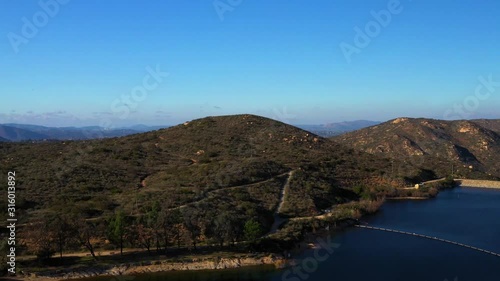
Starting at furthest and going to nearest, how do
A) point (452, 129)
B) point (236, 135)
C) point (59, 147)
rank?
point (452, 129) → point (236, 135) → point (59, 147)

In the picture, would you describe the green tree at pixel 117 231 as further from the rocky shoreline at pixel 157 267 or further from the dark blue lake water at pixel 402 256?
the dark blue lake water at pixel 402 256

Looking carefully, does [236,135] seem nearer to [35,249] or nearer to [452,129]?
[35,249]

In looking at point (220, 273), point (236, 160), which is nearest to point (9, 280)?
point (220, 273)
